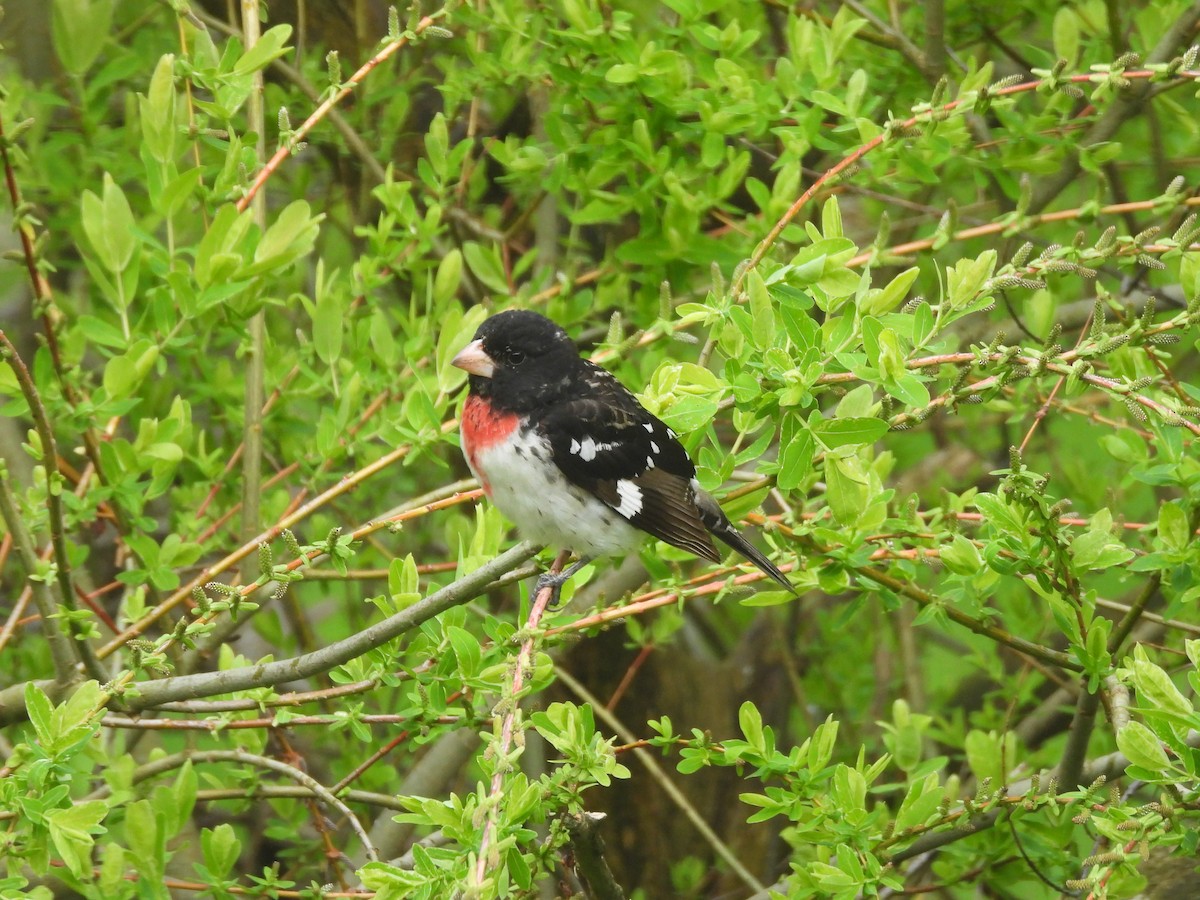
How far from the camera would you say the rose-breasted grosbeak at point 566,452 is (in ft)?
11.2

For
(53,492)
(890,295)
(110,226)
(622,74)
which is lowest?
(890,295)

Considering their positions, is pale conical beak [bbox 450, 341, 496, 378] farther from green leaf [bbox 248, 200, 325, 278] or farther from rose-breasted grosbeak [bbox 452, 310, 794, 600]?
green leaf [bbox 248, 200, 325, 278]

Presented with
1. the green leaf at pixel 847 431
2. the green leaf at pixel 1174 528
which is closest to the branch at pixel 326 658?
the green leaf at pixel 847 431

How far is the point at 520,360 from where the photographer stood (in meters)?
3.59

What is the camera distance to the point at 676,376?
2.79m

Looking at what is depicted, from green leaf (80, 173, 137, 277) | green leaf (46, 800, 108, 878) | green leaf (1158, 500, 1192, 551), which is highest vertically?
green leaf (80, 173, 137, 277)

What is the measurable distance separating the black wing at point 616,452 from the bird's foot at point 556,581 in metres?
0.19

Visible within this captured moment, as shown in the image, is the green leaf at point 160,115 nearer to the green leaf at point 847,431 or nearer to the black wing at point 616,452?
the black wing at point 616,452

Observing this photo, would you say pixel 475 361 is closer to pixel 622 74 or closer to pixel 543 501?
pixel 543 501

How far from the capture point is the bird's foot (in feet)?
10.0

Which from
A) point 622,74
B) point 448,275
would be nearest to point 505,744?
point 448,275

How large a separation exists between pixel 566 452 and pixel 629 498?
0.67 ft

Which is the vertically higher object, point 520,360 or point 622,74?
point 622,74

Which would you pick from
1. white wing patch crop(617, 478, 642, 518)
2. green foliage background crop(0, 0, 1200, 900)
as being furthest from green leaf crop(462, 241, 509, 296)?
white wing patch crop(617, 478, 642, 518)
